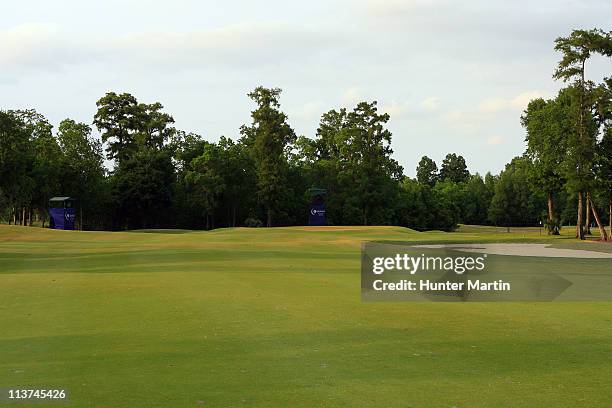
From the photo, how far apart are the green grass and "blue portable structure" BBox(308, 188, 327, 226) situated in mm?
83519

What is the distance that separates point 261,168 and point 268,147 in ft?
13.4

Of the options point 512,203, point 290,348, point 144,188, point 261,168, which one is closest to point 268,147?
point 261,168

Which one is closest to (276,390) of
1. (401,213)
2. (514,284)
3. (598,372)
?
(598,372)

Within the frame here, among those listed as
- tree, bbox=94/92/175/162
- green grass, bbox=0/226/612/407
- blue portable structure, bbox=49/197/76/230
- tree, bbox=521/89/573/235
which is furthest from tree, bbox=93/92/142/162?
green grass, bbox=0/226/612/407

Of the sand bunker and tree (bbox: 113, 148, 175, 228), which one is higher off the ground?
tree (bbox: 113, 148, 175, 228)

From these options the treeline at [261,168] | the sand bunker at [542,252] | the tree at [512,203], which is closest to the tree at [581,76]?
the treeline at [261,168]

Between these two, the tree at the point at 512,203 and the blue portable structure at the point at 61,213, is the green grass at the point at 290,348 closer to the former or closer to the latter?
the blue portable structure at the point at 61,213

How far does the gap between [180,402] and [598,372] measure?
600 centimetres

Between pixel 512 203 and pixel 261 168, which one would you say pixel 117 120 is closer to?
pixel 261 168

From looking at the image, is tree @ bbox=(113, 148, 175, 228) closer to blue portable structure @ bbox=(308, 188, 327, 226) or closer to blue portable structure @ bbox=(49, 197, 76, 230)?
blue portable structure @ bbox=(49, 197, 76, 230)

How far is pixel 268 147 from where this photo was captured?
110312 mm

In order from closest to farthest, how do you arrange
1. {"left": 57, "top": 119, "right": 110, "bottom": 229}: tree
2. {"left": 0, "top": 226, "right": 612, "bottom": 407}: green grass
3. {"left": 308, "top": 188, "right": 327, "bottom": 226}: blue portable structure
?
{"left": 0, "top": 226, "right": 612, "bottom": 407}: green grass
{"left": 57, "top": 119, "right": 110, "bottom": 229}: tree
{"left": 308, "top": 188, "right": 327, "bottom": 226}: blue portable structure

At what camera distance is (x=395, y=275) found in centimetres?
2377

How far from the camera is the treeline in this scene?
79.2 meters
